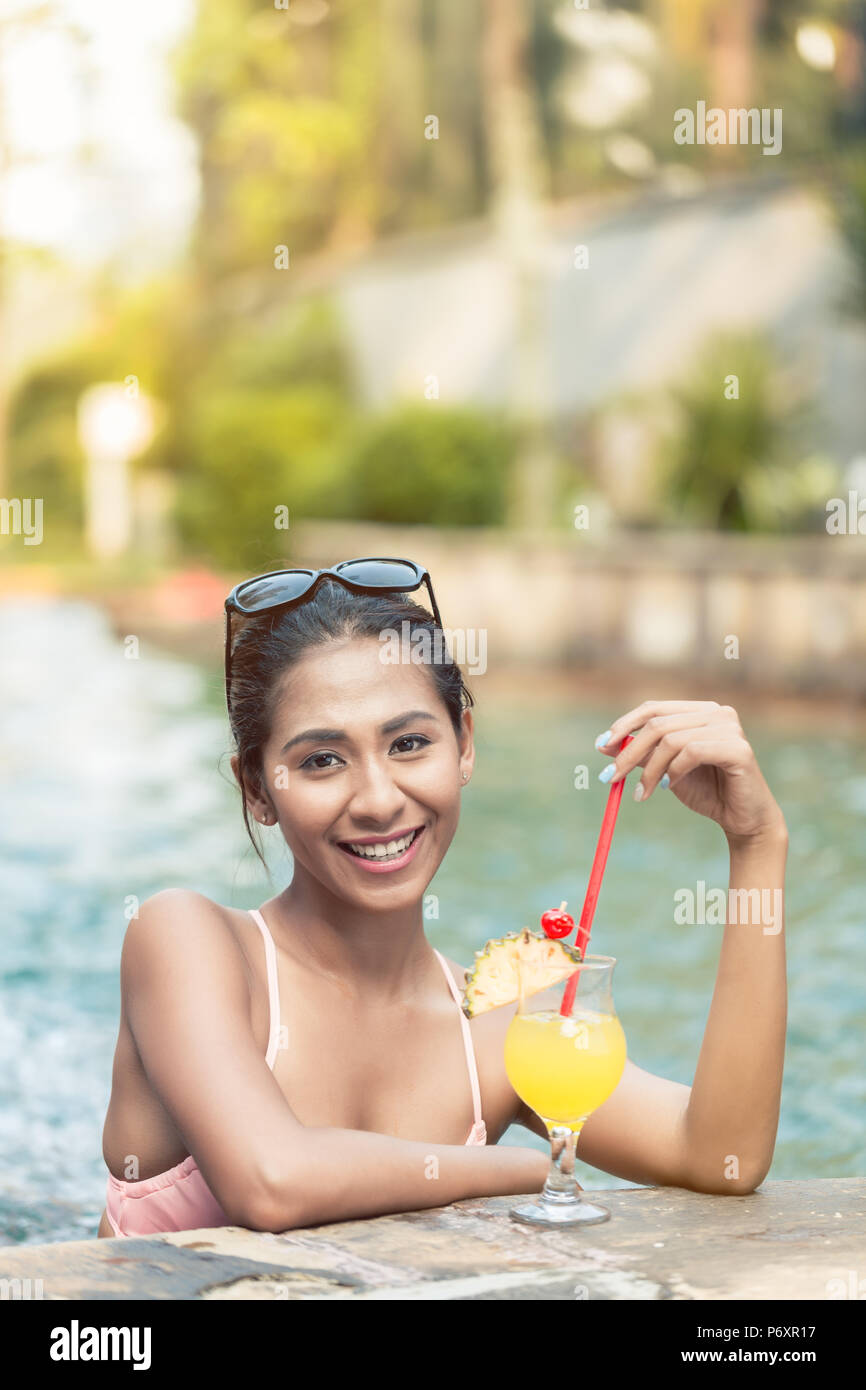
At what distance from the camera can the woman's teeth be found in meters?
2.20

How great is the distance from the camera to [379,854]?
2203 mm

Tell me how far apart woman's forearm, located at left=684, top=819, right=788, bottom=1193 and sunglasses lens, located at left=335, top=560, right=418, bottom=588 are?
572 mm

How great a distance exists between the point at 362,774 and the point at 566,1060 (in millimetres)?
452

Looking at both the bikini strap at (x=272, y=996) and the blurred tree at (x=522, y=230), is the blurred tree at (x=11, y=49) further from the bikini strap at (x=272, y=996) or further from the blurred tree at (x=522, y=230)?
the bikini strap at (x=272, y=996)

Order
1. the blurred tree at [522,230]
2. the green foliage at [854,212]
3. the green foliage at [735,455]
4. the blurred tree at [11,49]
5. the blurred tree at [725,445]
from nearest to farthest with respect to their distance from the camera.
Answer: the green foliage at [735,455], the green foliage at [854,212], the blurred tree at [725,445], the blurred tree at [522,230], the blurred tree at [11,49]

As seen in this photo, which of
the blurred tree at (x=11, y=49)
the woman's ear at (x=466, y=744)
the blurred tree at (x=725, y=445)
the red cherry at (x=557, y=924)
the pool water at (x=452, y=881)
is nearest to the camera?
the red cherry at (x=557, y=924)

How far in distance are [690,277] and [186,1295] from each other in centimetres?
1861

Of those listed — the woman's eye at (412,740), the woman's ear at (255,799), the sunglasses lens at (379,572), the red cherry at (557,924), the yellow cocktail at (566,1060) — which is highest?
the sunglasses lens at (379,572)

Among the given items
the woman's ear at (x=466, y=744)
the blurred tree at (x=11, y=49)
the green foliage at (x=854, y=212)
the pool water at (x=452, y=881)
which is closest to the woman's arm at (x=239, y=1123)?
the woman's ear at (x=466, y=744)

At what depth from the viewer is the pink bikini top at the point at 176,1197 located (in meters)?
2.23

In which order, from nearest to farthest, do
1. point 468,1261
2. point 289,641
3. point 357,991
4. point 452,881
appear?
1. point 468,1261
2. point 289,641
3. point 357,991
4. point 452,881

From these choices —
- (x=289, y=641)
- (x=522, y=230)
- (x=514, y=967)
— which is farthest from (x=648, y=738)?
(x=522, y=230)

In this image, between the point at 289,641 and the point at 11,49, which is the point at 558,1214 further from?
the point at 11,49

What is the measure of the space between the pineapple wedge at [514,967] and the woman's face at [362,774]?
22 cm
